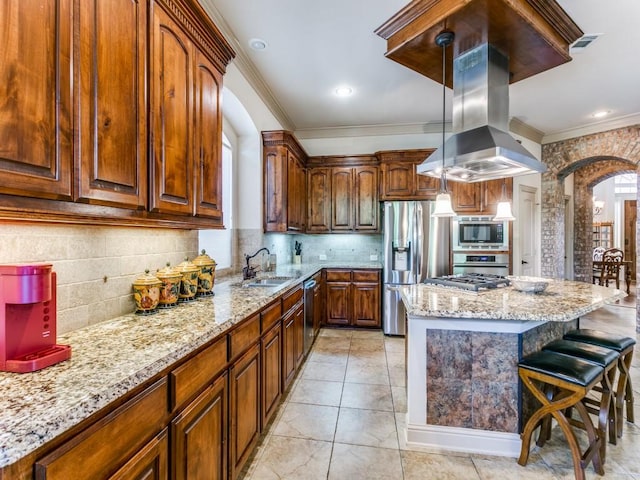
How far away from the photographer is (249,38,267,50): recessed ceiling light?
2.83 m

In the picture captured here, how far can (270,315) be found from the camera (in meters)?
2.15

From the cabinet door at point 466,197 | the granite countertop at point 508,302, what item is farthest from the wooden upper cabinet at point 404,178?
the granite countertop at point 508,302

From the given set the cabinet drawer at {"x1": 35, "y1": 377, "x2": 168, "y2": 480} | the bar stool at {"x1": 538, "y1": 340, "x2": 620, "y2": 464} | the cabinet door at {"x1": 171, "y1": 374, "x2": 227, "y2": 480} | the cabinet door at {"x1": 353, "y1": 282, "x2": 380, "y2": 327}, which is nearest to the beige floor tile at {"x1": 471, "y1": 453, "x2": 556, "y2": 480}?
the bar stool at {"x1": 538, "y1": 340, "x2": 620, "y2": 464}

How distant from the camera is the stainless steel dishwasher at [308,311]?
10.9 ft

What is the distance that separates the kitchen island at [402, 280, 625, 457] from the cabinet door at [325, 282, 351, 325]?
2.39m

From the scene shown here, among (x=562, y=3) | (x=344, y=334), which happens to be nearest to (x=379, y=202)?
(x=344, y=334)

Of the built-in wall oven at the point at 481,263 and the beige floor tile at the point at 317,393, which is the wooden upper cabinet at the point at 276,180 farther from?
the built-in wall oven at the point at 481,263

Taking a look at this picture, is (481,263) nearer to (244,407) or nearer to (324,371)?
(324,371)

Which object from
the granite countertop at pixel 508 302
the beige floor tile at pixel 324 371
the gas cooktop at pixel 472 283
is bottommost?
the beige floor tile at pixel 324 371

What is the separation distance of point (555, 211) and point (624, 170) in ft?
6.81

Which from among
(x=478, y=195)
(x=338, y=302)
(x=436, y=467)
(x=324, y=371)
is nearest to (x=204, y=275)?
(x=324, y=371)

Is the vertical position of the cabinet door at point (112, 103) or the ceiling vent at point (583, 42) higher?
the ceiling vent at point (583, 42)

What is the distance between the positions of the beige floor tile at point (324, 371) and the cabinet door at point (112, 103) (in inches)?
92.9

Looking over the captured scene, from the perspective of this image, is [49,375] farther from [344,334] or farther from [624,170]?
[624,170]
